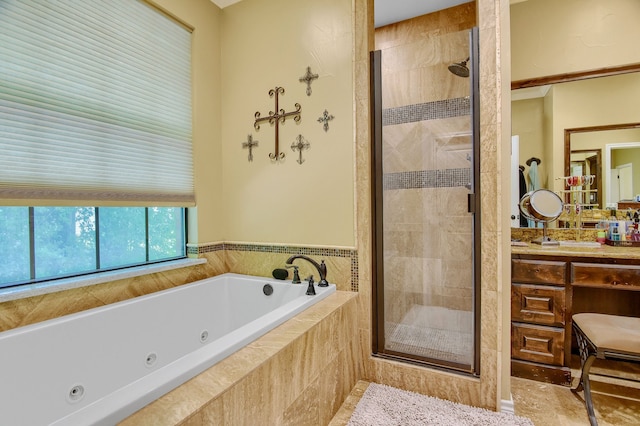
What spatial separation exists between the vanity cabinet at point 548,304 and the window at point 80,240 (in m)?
2.44

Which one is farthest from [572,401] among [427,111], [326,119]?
[326,119]

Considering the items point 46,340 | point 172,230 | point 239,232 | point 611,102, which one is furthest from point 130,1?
point 611,102

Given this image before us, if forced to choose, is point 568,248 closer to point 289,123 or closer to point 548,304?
point 548,304

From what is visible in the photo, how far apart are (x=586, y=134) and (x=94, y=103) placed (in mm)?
3355

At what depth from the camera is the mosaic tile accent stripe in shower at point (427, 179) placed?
182 centimetres

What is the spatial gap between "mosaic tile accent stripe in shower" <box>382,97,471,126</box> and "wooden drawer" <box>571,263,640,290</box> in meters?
1.23

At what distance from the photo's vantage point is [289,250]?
7.38 ft

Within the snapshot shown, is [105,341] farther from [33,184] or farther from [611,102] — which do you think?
[611,102]

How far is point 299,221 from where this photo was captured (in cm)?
221

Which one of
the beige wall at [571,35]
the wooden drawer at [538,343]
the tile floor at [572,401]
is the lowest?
the tile floor at [572,401]

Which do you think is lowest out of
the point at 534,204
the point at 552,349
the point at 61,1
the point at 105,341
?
the point at 552,349

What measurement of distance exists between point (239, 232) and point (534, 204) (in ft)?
7.61

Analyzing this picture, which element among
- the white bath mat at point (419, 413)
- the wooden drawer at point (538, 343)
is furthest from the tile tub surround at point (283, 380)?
the wooden drawer at point (538, 343)

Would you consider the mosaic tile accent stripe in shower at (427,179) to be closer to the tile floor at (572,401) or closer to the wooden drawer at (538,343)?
the wooden drawer at (538,343)
